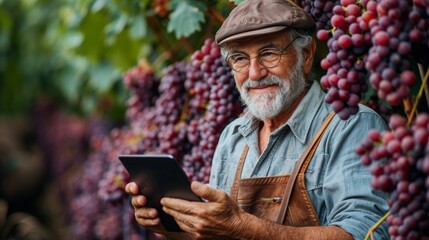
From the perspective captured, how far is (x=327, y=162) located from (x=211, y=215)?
1.42ft

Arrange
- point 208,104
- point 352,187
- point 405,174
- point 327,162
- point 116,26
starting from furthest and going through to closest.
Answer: point 116,26
point 208,104
point 327,162
point 352,187
point 405,174

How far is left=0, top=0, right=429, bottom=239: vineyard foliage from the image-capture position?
1.75 m

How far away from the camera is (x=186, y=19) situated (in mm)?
3373

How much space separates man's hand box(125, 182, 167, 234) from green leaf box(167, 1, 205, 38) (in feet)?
3.33

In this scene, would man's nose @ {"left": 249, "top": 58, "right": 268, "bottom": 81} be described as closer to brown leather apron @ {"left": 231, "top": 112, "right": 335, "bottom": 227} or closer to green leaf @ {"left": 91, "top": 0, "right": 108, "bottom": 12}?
brown leather apron @ {"left": 231, "top": 112, "right": 335, "bottom": 227}

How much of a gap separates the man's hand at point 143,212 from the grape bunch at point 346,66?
809mm

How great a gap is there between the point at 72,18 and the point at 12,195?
285cm

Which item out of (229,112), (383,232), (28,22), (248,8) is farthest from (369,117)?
(28,22)

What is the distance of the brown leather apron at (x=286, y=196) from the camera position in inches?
93.7

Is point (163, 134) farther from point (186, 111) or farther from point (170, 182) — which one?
point (170, 182)

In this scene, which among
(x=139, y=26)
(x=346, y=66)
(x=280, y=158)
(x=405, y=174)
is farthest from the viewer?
(x=139, y=26)

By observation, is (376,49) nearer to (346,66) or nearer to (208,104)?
(346,66)

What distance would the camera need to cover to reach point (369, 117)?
2369mm

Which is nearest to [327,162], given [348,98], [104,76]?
[348,98]
